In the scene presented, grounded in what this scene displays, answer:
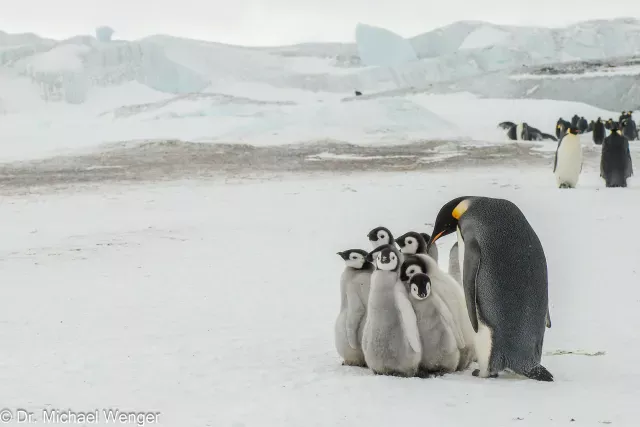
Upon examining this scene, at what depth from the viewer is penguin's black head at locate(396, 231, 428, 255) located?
9.93 ft

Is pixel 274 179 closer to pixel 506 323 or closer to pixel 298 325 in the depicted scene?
pixel 298 325

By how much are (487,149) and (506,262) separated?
1076 cm

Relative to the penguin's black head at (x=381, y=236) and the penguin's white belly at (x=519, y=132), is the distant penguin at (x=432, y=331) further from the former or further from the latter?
the penguin's white belly at (x=519, y=132)

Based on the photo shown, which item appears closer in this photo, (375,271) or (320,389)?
(320,389)

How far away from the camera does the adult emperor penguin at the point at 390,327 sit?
2.65m

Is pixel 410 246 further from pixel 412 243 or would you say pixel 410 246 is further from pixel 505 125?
pixel 505 125

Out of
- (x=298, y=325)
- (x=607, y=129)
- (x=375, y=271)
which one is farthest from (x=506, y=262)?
(x=607, y=129)

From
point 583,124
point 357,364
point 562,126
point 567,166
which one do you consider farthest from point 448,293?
point 583,124

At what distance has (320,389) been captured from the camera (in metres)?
2.50

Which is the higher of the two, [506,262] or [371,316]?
[506,262]

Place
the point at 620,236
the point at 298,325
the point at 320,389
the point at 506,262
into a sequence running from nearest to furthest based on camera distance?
the point at 320,389
the point at 506,262
the point at 298,325
the point at 620,236

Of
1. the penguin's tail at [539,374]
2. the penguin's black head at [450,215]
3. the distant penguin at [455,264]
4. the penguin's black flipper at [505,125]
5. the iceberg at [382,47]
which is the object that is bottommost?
the penguin's tail at [539,374]

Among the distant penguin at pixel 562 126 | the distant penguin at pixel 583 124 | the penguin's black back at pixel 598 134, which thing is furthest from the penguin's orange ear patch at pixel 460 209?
the distant penguin at pixel 583 124
